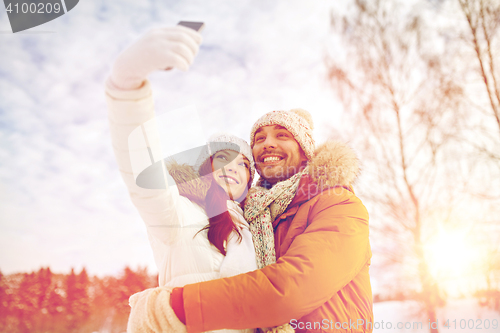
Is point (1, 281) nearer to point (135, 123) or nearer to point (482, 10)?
point (135, 123)

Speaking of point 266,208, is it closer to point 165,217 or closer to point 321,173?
point 321,173

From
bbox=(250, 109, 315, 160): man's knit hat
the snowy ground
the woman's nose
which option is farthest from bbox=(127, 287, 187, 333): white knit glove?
the snowy ground

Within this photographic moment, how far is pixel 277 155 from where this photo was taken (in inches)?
91.5

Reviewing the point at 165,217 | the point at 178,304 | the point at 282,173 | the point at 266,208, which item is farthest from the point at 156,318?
the point at 282,173

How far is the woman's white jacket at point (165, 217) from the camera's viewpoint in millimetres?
943

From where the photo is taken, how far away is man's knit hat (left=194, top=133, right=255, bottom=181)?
85.4 inches

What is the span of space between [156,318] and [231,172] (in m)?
1.17

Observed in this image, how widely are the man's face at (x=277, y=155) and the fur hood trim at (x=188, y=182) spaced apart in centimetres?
69

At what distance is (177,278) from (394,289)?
489 centimetres

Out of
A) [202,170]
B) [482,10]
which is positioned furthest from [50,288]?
[482,10]

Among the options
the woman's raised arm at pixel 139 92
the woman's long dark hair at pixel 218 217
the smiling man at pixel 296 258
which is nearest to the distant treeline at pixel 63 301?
the woman's long dark hair at pixel 218 217

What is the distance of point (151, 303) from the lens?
44.0 inches

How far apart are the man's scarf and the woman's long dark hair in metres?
0.20

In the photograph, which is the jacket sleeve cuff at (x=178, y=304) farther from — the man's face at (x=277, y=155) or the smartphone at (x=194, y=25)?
the man's face at (x=277, y=155)
